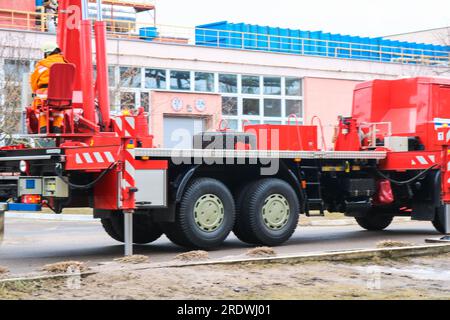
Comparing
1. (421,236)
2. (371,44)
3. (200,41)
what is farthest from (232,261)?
(371,44)

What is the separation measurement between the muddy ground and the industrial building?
68.1ft

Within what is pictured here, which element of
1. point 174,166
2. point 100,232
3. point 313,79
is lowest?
point 100,232

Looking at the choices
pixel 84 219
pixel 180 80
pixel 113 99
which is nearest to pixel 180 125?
pixel 180 80

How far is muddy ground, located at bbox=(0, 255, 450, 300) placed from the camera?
8.26 m

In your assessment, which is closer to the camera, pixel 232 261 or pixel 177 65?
pixel 232 261

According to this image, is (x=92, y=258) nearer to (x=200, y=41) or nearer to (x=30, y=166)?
(x=30, y=166)

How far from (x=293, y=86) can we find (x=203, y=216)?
103ft

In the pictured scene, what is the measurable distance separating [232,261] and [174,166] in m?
2.73

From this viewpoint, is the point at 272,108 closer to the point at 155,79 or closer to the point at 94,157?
the point at 155,79

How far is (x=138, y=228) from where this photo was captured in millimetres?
13812

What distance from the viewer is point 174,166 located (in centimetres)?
1243

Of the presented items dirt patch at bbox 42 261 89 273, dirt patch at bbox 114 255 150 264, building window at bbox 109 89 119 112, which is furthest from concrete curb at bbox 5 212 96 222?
dirt patch at bbox 42 261 89 273
